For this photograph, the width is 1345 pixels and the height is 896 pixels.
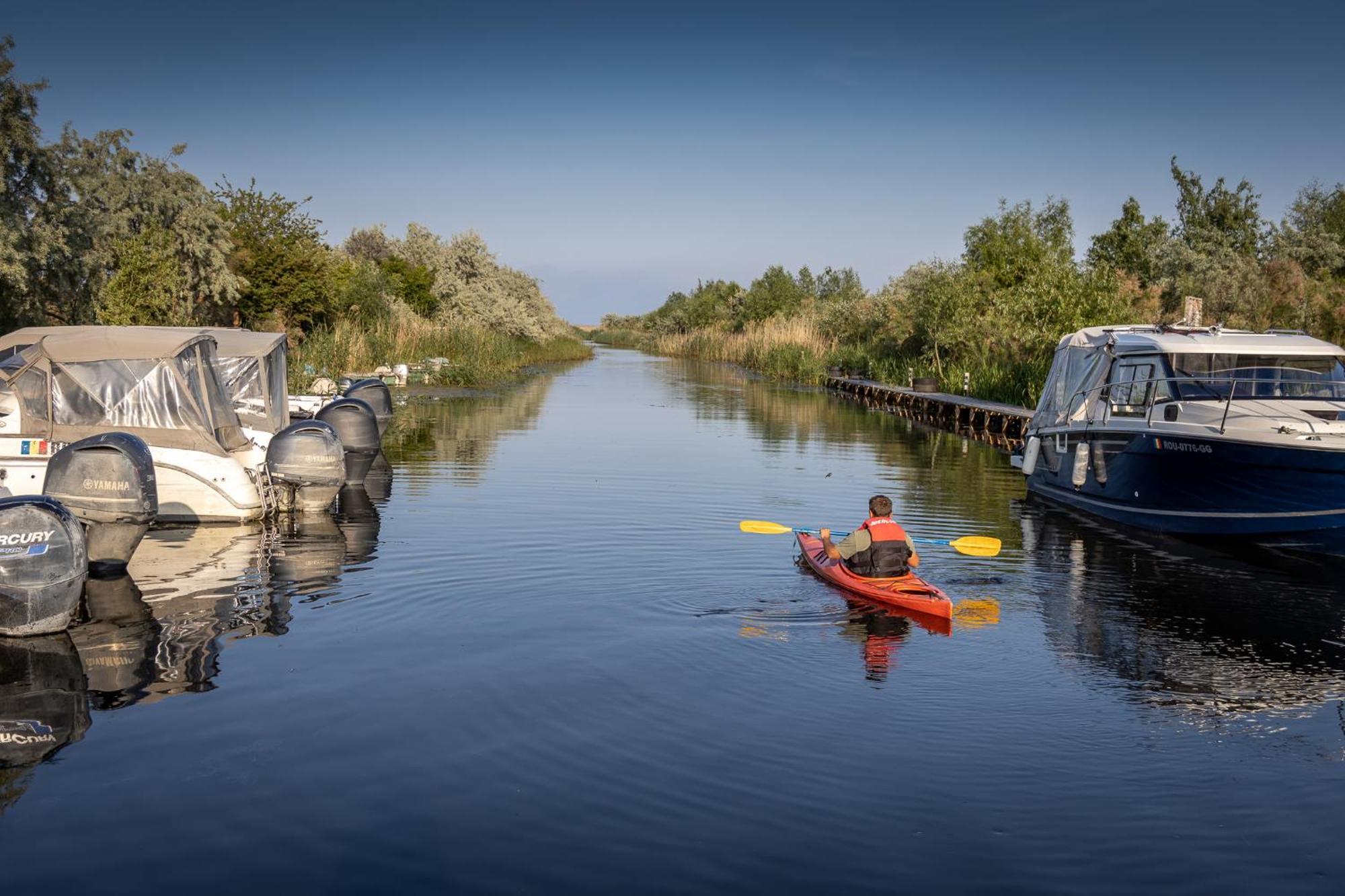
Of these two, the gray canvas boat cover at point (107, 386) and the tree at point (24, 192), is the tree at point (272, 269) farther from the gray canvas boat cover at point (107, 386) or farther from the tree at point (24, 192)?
the gray canvas boat cover at point (107, 386)

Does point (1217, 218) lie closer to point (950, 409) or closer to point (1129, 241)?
point (1129, 241)

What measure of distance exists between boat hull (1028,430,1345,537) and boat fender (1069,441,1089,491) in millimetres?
51

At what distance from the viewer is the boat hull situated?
1577 centimetres

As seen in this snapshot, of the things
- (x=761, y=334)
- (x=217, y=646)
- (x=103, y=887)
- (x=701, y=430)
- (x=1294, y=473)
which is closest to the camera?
(x=103, y=887)

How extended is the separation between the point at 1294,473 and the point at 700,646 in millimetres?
8899

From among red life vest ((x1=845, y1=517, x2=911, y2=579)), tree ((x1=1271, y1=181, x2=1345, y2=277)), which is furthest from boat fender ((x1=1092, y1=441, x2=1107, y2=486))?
tree ((x1=1271, y1=181, x2=1345, y2=277))

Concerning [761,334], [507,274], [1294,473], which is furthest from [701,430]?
[507,274]

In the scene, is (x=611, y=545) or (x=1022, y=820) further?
(x=611, y=545)

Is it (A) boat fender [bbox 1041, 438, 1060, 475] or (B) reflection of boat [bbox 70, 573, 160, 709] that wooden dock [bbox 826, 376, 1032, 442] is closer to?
(A) boat fender [bbox 1041, 438, 1060, 475]

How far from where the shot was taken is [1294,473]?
1584 centimetres

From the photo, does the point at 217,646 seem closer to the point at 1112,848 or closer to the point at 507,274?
the point at 1112,848

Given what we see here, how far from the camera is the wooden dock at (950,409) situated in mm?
36250

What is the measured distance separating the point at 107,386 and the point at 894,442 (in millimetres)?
21994

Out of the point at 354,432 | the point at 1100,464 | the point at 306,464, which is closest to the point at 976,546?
the point at 1100,464
